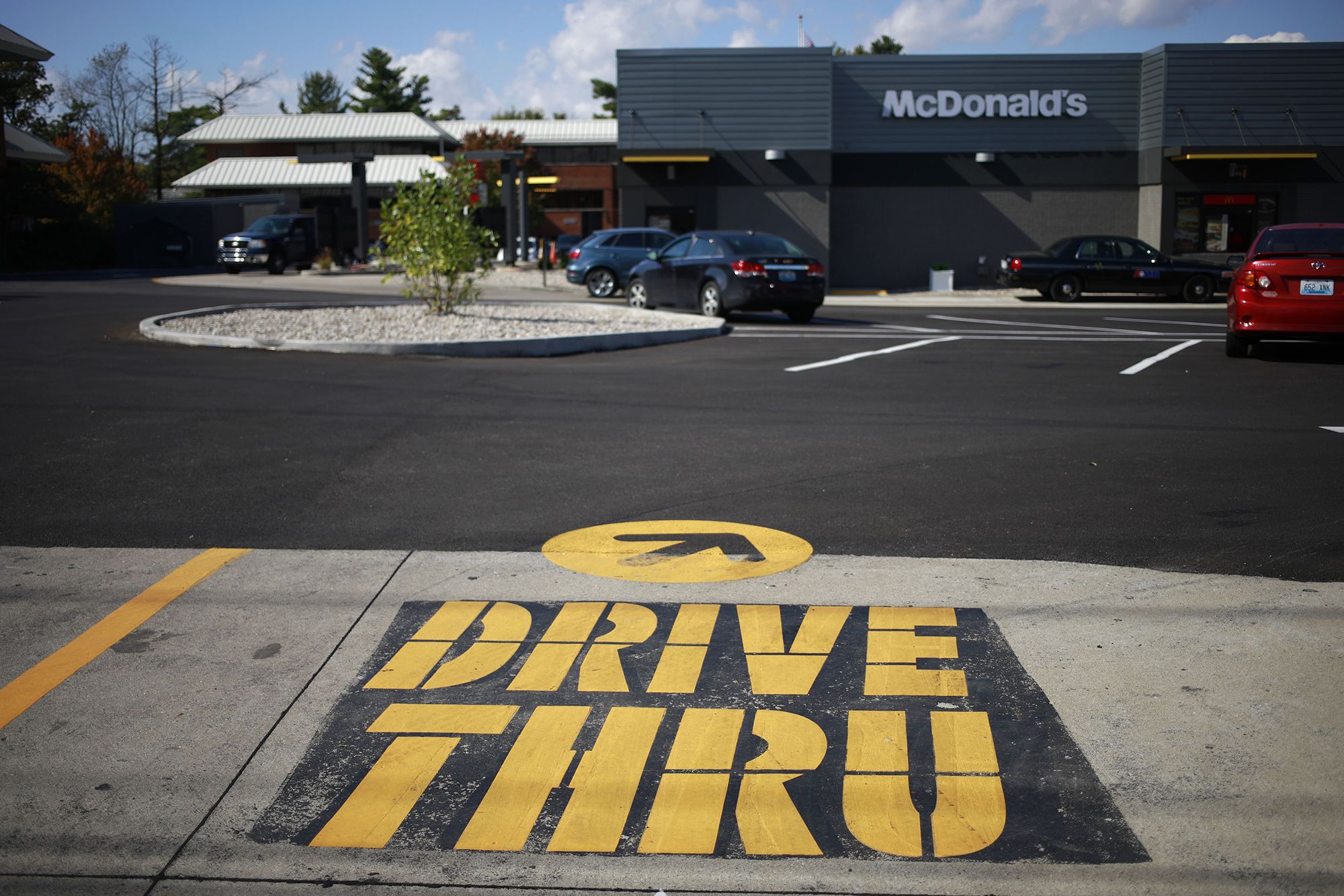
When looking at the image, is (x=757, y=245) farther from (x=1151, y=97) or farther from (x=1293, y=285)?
(x=1151, y=97)

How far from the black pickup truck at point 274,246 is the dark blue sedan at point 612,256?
12.8 m

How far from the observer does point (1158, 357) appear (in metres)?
15.4

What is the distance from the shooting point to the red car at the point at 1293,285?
13492mm

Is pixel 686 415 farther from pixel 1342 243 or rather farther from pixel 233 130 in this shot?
pixel 233 130

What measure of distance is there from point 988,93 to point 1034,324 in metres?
14.3

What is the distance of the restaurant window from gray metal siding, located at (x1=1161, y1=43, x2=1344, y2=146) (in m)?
1.43

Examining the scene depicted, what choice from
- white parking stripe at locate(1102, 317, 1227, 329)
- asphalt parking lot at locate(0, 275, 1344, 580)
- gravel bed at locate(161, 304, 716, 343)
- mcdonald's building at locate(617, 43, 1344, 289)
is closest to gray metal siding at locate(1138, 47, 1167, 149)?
mcdonald's building at locate(617, 43, 1344, 289)

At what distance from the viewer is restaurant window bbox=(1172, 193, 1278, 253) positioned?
32.5 m

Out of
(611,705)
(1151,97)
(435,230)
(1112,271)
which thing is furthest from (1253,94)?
(611,705)

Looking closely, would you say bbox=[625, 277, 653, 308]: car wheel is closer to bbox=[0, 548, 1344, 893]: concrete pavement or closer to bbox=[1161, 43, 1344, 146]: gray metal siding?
bbox=[0, 548, 1344, 893]: concrete pavement

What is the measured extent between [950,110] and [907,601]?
30.2 m

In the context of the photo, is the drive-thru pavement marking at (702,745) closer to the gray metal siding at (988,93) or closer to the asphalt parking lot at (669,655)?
the asphalt parking lot at (669,655)

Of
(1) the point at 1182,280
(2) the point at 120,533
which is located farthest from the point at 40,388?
(1) the point at 1182,280

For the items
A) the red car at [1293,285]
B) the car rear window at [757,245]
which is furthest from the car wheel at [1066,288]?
the red car at [1293,285]
